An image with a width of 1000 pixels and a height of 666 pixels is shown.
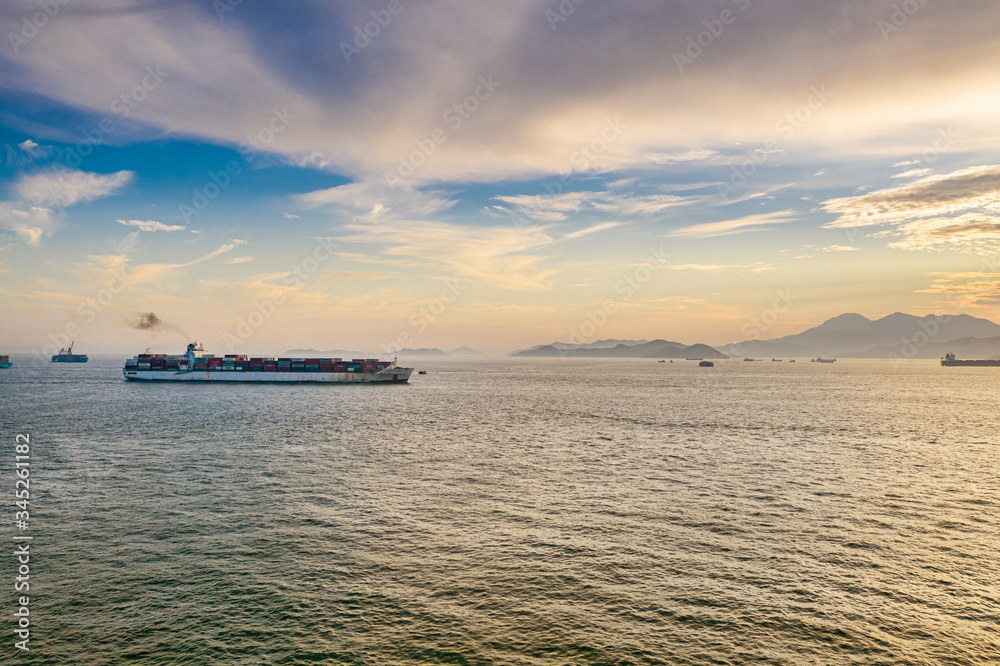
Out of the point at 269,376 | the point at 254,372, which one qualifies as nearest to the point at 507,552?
the point at 269,376

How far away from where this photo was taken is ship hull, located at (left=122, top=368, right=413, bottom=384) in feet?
497

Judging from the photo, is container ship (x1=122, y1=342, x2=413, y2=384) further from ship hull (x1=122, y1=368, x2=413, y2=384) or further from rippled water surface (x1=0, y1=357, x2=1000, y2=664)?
rippled water surface (x1=0, y1=357, x2=1000, y2=664)

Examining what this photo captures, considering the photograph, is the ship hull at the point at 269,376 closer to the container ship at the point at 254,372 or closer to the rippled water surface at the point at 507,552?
the container ship at the point at 254,372

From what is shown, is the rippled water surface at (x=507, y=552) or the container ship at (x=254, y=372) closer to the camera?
the rippled water surface at (x=507, y=552)

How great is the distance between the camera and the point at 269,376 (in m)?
153

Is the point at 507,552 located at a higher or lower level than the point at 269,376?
lower

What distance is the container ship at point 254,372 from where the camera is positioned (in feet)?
499

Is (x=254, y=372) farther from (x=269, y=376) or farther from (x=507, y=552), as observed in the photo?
(x=507, y=552)

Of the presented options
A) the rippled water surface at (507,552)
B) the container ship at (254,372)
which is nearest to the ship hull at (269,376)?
the container ship at (254,372)

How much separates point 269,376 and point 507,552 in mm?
146783

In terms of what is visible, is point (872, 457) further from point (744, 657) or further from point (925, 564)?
point (744, 657)

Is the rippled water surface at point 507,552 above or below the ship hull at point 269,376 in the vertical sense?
below

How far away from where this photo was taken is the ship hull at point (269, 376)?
151625mm

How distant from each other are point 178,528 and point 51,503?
37.1ft
